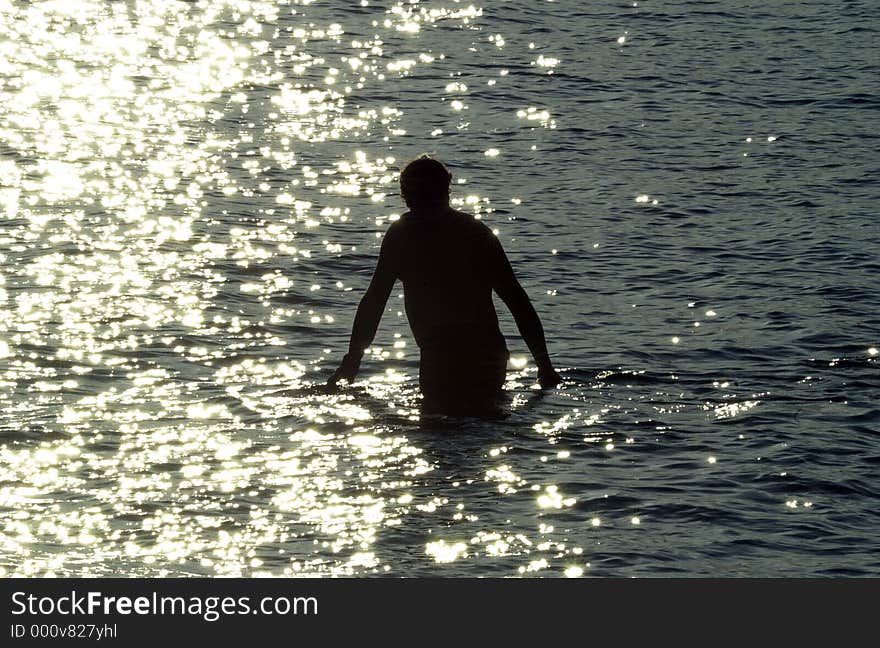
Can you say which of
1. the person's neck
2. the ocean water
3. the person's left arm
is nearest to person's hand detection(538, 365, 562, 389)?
the ocean water

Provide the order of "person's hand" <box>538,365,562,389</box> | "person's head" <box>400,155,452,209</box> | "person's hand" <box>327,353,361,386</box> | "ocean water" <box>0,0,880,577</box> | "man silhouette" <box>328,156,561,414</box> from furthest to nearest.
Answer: "person's hand" <box>538,365,562,389</box> < "person's hand" <box>327,353,361,386</box> < "man silhouette" <box>328,156,561,414</box> < "person's head" <box>400,155,452,209</box> < "ocean water" <box>0,0,880,577</box>

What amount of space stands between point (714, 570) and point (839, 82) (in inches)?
823

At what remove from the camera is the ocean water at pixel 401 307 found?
1032 cm

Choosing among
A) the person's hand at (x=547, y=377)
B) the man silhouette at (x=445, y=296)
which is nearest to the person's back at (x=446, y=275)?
the man silhouette at (x=445, y=296)

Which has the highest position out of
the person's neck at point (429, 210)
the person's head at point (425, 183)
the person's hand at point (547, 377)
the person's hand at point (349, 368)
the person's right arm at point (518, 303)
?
the person's head at point (425, 183)

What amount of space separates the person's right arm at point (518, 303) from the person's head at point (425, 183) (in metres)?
0.49

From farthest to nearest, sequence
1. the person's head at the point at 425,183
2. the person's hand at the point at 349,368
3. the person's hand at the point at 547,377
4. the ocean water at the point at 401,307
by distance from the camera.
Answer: the person's hand at the point at 547,377 → the person's hand at the point at 349,368 → the person's head at the point at 425,183 → the ocean water at the point at 401,307

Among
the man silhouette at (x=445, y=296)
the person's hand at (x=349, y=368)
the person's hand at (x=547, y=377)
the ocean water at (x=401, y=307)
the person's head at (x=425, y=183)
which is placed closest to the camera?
the ocean water at (x=401, y=307)

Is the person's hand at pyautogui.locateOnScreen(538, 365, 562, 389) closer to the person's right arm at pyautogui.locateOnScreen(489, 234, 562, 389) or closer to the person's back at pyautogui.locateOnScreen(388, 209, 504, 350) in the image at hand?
the person's right arm at pyautogui.locateOnScreen(489, 234, 562, 389)

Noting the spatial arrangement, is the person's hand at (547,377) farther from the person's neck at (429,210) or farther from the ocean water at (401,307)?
the person's neck at (429,210)

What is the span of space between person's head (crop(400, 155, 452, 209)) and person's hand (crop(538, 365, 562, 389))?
1521 mm

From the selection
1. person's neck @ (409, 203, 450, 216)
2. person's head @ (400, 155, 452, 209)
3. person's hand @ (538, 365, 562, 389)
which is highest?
person's head @ (400, 155, 452, 209)

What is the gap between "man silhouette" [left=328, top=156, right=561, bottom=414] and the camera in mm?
12219

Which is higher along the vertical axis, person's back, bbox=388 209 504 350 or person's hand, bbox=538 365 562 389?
person's back, bbox=388 209 504 350
